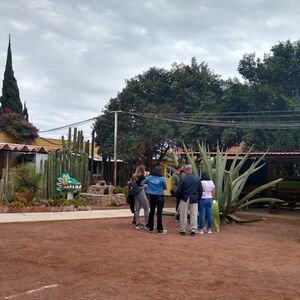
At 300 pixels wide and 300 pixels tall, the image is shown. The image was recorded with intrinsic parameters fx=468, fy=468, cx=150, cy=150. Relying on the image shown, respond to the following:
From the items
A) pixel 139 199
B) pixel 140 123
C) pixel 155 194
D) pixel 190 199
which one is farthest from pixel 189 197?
pixel 140 123

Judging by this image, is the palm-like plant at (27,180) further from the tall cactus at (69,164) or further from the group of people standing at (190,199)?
the group of people standing at (190,199)

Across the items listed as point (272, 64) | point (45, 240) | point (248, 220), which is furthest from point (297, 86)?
point (45, 240)

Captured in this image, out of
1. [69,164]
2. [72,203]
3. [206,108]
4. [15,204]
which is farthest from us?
[206,108]

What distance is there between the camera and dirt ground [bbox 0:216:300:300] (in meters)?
5.48

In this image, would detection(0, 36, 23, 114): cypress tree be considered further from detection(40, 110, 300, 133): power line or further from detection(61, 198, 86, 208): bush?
detection(61, 198, 86, 208): bush

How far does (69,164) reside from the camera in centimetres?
1862

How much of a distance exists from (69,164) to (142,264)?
1214 centimetres

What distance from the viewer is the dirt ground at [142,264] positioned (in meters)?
5.48

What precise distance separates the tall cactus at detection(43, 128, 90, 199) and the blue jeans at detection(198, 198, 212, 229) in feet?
26.4

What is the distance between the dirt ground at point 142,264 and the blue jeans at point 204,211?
470mm

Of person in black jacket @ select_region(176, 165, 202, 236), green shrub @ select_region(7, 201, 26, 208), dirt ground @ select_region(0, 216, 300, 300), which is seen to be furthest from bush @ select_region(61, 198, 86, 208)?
person in black jacket @ select_region(176, 165, 202, 236)

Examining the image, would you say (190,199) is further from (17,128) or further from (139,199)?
(17,128)

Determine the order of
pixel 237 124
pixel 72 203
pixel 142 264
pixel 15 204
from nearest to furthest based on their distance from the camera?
pixel 142 264 → pixel 15 204 → pixel 72 203 → pixel 237 124

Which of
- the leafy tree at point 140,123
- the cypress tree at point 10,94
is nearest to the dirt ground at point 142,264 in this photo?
the leafy tree at point 140,123
